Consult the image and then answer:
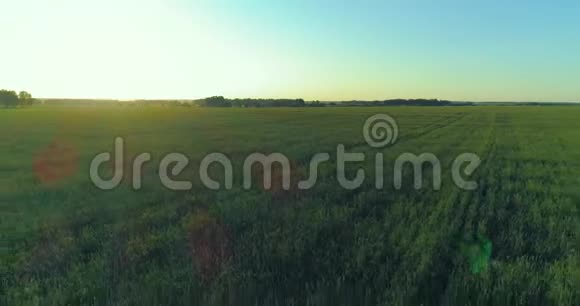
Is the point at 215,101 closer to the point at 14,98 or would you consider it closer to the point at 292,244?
the point at 14,98

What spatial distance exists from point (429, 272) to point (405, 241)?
107 centimetres

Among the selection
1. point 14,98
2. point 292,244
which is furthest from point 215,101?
point 292,244

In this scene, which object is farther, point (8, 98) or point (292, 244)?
point (8, 98)

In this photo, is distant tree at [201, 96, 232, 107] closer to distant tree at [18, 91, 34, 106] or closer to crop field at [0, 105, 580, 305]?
distant tree at [18, 91, 34, 106]

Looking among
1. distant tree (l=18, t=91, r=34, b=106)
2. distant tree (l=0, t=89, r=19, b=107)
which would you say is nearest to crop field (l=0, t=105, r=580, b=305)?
distant tree (l=0, t=89, r=19, b=107)

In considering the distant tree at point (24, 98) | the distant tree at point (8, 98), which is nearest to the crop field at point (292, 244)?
the distant tree at point (8, 98)

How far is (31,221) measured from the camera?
814 centimetres

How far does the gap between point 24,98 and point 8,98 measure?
9.89 meters

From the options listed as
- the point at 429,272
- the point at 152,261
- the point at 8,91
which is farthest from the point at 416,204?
the point at 8,91

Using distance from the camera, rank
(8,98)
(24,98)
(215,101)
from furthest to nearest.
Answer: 1. (215,101)
2. (24,98)
3. (8,98)

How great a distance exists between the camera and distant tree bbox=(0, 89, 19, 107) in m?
134

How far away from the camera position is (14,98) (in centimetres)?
13775

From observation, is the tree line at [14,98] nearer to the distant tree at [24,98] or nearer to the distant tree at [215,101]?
the distant tree at [24,98]

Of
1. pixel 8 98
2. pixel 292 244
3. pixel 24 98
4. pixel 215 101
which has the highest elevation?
pixel 24 98
